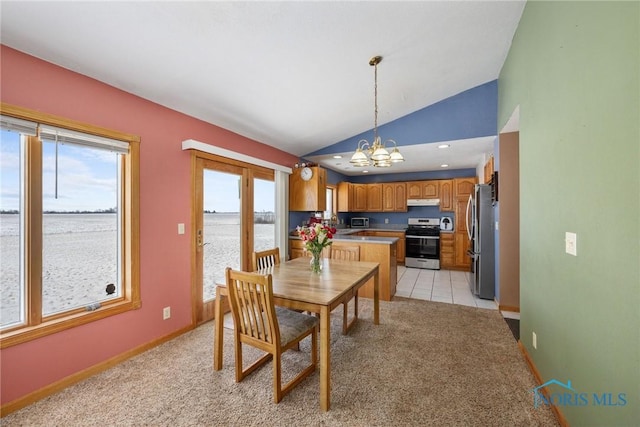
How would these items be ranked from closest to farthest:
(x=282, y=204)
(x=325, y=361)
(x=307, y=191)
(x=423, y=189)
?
1. (x=325, y=361)
2. (x=282, y=204)
3. (x=307, y=191)
4. (x=423, y=189)

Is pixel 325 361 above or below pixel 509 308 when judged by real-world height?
above

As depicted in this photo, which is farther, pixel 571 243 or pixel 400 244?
pixel 400 244

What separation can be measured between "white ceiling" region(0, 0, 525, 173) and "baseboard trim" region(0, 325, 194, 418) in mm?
2330

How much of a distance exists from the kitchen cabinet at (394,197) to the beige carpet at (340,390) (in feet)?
13.9

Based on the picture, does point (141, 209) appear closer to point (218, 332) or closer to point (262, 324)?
point (218, 332)

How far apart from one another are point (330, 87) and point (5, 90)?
101 inches

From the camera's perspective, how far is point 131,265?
2420 mm

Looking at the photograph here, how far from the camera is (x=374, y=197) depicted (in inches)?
274

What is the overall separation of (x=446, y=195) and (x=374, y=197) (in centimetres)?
170

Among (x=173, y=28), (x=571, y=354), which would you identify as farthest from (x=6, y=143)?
(x=571, y=354)

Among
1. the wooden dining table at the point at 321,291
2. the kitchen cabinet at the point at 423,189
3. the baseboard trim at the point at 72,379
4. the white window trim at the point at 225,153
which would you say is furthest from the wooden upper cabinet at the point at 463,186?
the baseboard trim at the point at 72,379

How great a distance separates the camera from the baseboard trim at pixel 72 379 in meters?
1.76

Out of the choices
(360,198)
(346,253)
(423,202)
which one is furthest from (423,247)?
(346,253)

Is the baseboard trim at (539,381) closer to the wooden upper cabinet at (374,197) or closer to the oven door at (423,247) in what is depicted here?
the oven door at (423,247)
